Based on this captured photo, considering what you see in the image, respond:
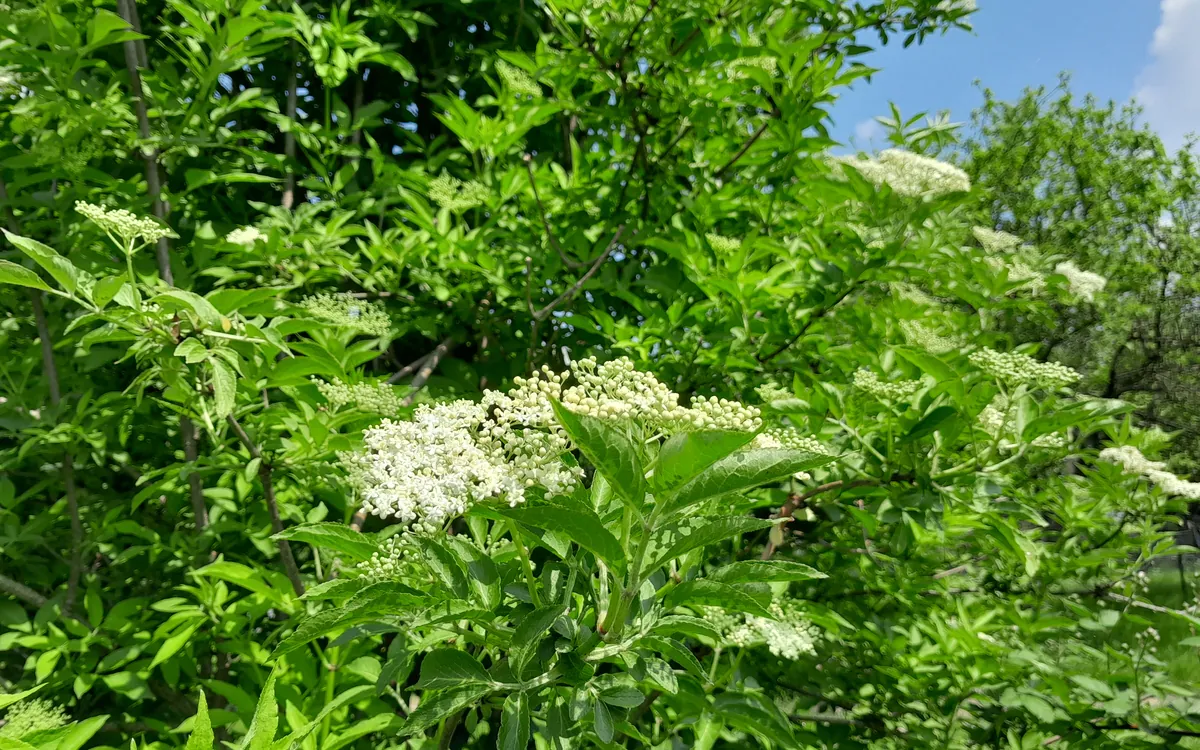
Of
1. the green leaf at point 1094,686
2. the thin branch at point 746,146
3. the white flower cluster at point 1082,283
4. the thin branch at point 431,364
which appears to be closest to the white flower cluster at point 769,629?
the green leaf at point 1094,686

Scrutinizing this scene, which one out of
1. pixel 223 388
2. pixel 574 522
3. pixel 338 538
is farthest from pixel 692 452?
pixel 223 388

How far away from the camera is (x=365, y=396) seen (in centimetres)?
169

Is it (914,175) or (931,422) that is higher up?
(914,175)

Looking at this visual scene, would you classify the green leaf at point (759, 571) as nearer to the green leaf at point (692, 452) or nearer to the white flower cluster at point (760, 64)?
the green leaf at point (692, 452)

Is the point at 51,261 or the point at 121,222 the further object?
the point at 121,222

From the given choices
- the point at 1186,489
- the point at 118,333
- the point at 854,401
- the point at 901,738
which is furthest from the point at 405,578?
the point at 1186,489

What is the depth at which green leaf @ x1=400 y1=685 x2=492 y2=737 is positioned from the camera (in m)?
0.94

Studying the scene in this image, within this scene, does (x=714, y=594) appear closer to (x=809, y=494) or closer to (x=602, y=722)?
(x=602, y=722)

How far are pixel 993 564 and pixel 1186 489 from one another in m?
0.94

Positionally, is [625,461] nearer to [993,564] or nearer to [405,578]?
[405,578]

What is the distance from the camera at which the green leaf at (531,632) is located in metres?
0.90

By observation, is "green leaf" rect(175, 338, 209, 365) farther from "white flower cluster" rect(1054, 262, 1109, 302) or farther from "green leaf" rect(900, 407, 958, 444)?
"white flower cluster" rect(1054, 262, 1109, 302)

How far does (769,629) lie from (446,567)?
0.98 m

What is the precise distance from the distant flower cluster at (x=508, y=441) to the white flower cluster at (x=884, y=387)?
0.80 meters
